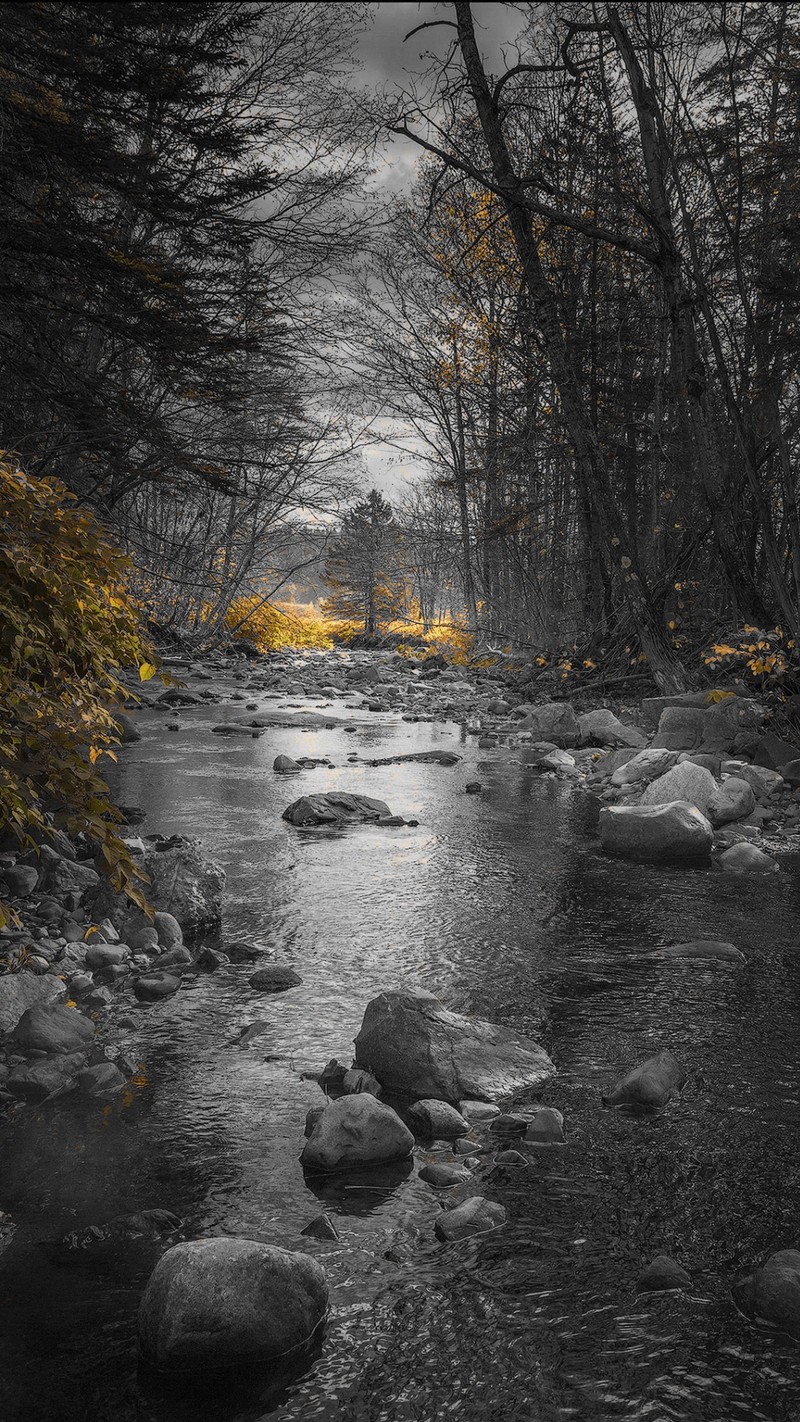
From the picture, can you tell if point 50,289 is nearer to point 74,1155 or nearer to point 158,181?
point 158,181

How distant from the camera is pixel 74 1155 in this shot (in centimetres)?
250

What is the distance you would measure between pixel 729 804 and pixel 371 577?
1433 inches

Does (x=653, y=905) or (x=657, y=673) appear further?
(x=657, y=673)

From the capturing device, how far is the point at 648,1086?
2.78 meters

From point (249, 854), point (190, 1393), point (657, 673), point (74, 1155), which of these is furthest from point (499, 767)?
point (190, 1393)

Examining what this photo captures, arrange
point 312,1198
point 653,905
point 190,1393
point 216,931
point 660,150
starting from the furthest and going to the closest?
1. point 660,150
2. point 653,905
3. point 216,931
4. point 312,1198
5. point 190,1393

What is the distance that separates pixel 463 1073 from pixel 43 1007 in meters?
1.42

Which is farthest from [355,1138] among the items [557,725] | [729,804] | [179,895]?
[557,725]

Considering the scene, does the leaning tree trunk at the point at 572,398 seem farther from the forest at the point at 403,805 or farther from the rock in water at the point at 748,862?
the rock in water at the point at 748,862

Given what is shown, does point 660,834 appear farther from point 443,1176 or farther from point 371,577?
point 371,577

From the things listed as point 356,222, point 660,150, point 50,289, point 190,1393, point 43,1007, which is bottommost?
point 190,1393

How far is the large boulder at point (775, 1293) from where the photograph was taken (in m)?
1.88

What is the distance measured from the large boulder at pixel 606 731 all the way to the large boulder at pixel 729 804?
2.63 metres

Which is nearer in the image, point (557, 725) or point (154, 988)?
point (154, 988)
